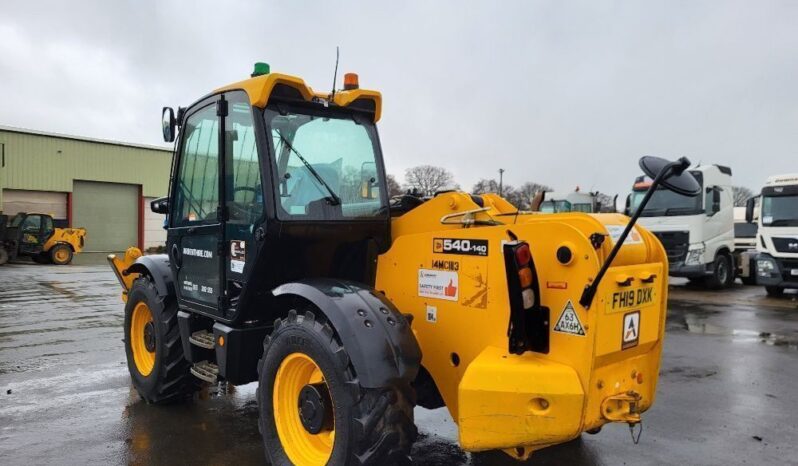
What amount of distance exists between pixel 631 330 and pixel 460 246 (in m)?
1.04

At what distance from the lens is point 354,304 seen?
132 inches

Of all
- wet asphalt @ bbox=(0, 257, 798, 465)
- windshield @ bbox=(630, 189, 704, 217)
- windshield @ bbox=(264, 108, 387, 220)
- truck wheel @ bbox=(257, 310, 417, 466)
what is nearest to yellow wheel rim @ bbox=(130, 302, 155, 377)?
wet asphalt @ bbox=(0, 257, 798, 465)

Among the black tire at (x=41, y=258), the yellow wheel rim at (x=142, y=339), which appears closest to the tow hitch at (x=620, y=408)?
the yellow wheel rim at (x=142, y=339)

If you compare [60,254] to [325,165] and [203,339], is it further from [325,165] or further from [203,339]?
[325,165]

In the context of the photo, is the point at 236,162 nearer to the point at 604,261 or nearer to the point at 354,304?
the point at 354,304

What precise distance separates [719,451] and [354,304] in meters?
3.02

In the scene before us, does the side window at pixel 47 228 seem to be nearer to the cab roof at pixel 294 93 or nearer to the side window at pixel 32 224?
the side window at pixel 32 224

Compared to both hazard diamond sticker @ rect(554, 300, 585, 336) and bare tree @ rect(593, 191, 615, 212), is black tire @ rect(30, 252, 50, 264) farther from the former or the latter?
hazard diamond sticker @ rect(554, 300, 585, 336)

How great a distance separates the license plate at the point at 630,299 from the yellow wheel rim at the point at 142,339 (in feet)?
13.3

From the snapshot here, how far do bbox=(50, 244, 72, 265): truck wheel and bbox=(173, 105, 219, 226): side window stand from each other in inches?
924

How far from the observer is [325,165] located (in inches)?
160

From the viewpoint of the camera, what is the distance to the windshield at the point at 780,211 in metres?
13.4

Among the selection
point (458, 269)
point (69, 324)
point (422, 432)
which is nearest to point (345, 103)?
point (458, 269)

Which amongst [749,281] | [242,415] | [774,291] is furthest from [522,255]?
[749,281]
